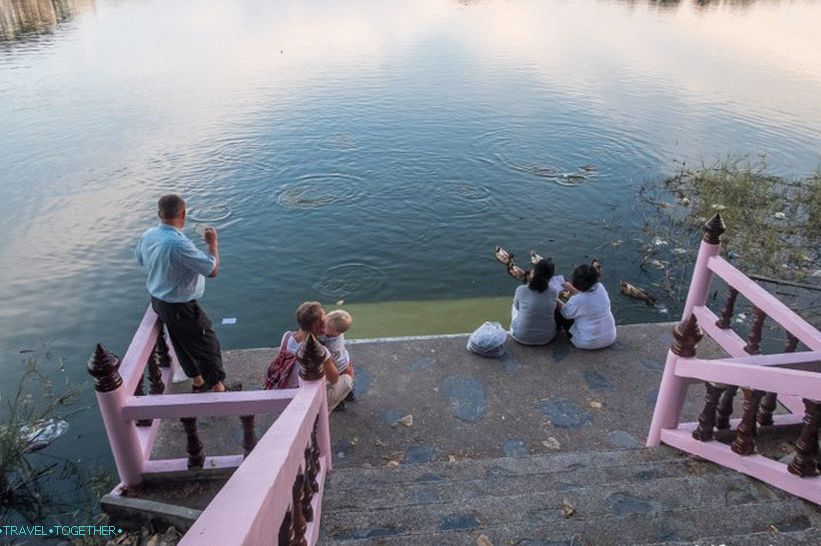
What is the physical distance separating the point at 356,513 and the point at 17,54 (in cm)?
3052

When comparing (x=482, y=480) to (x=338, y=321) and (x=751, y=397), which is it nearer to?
(x=338, y=321)

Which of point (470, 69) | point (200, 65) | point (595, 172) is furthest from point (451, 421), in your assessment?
point (200, 65)

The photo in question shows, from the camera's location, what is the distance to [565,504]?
4.00 m

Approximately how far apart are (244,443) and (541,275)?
396cm

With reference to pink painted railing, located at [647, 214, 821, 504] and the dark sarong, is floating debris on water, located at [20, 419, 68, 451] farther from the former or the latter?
pink painted railing, located at [647, 214, 821, 504]

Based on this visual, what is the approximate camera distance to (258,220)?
12914 millimetres

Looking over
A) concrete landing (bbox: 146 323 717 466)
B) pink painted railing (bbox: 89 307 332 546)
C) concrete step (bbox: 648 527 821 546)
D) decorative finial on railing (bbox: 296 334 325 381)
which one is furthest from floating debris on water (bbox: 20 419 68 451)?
concrete step (bbox: 648 527 821 546)

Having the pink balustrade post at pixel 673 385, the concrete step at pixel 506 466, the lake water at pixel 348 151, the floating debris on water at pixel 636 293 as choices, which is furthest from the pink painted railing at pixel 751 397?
the lake water at pixel 348 151

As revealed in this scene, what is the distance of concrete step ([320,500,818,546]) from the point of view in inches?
139

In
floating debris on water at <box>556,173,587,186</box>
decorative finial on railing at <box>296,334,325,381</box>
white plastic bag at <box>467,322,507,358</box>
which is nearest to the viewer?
decorative finial on railing at <box>296,334,325,381</box>

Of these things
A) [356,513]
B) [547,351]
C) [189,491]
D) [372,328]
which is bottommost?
[372,328]

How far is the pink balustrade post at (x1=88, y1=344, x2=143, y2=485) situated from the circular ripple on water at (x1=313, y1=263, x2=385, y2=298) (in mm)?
6133

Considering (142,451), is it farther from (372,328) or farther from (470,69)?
(470,69)

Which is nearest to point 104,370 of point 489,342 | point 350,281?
point 489,342
